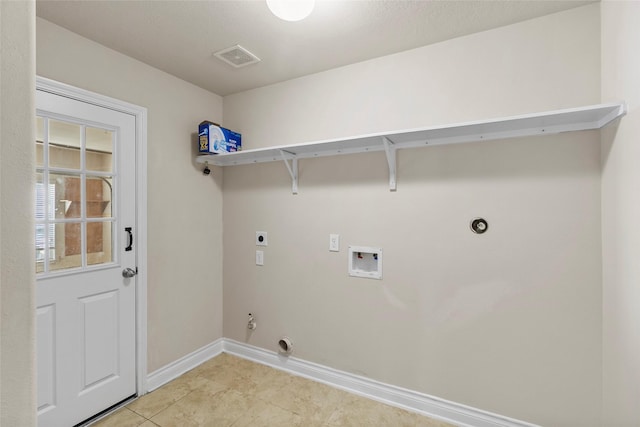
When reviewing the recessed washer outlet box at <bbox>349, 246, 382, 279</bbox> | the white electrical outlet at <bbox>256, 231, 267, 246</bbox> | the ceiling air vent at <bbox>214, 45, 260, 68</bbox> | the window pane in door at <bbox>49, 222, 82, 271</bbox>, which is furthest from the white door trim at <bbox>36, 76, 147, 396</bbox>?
the recessed washer outlet box at <bbox>349, 246, 382, 279</bbox>

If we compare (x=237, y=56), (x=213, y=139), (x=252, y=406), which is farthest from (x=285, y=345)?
(x=237, y=56)

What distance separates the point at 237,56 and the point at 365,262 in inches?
67.9

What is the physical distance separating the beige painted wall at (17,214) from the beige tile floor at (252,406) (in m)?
1.71

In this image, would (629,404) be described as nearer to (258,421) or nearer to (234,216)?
(258,421)

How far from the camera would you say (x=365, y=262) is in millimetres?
2213

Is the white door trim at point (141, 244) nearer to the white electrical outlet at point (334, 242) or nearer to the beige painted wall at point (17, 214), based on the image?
the white electrical outlet at point (334, 242)

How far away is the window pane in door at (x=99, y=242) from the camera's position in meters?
1.94

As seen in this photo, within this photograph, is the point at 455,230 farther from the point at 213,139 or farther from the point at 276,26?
the point at 213,139

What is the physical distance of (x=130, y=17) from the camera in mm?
1680

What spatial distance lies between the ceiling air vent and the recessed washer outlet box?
1.54 meters

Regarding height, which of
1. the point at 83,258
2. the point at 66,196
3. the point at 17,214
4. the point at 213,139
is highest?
the point at 213,139

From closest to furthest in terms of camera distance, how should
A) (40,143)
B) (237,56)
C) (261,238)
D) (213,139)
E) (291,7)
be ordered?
(291,7), (40,143), (237,56), (213,139), (261,238)

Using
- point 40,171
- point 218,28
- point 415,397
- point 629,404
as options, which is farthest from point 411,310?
point 40,171

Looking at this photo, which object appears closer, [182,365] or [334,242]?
[334,242]
